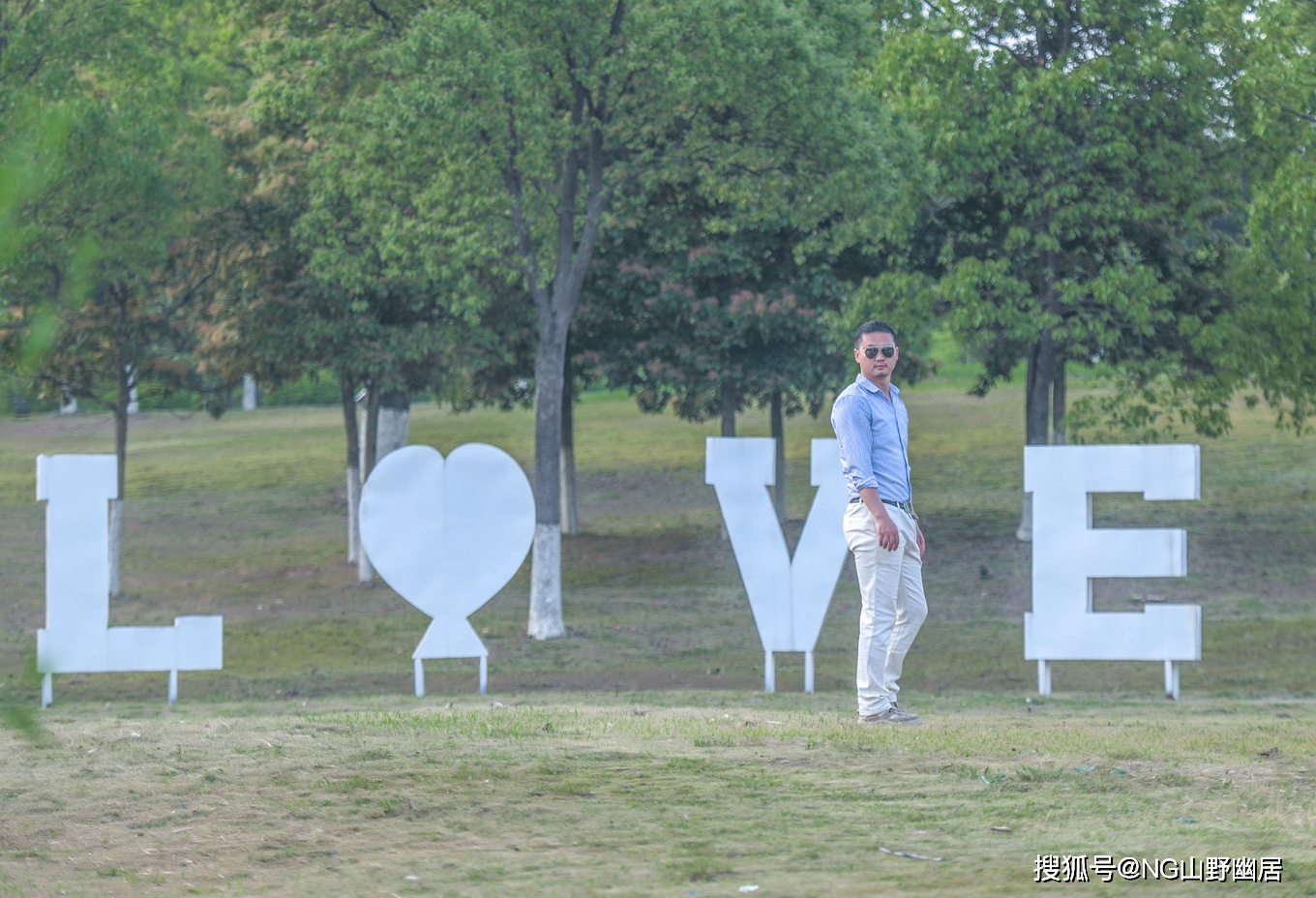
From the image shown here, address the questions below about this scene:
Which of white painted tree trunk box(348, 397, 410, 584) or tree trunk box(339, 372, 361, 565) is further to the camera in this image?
white painted tree trunk box(348, 397, 410, 584)

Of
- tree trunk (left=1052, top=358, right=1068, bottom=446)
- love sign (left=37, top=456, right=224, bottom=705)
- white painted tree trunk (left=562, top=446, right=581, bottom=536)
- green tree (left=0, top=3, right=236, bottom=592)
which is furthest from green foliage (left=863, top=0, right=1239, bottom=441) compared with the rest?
love sign (left=37, top=456, right=224, bottom=705)

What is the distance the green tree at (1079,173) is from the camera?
63.2 feet

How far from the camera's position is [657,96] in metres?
16.8

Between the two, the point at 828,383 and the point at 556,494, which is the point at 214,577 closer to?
the point at 556,494

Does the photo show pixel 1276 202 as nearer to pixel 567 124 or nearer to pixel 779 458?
pixel 567 124

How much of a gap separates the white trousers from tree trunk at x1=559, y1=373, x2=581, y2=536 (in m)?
17.9

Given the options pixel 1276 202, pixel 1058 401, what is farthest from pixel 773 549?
pixel 1058 401

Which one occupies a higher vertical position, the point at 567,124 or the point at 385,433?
the point at 567,124

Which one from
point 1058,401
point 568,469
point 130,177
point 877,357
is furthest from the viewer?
point 568,469

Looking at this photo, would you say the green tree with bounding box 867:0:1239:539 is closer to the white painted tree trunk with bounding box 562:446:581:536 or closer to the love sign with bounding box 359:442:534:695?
the white painted tree trunk with bounding box 562:446:581:536

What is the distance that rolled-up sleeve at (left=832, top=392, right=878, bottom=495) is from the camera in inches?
285

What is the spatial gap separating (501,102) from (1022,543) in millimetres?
12375

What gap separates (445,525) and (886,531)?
5957 mm

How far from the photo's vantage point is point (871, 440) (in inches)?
290
